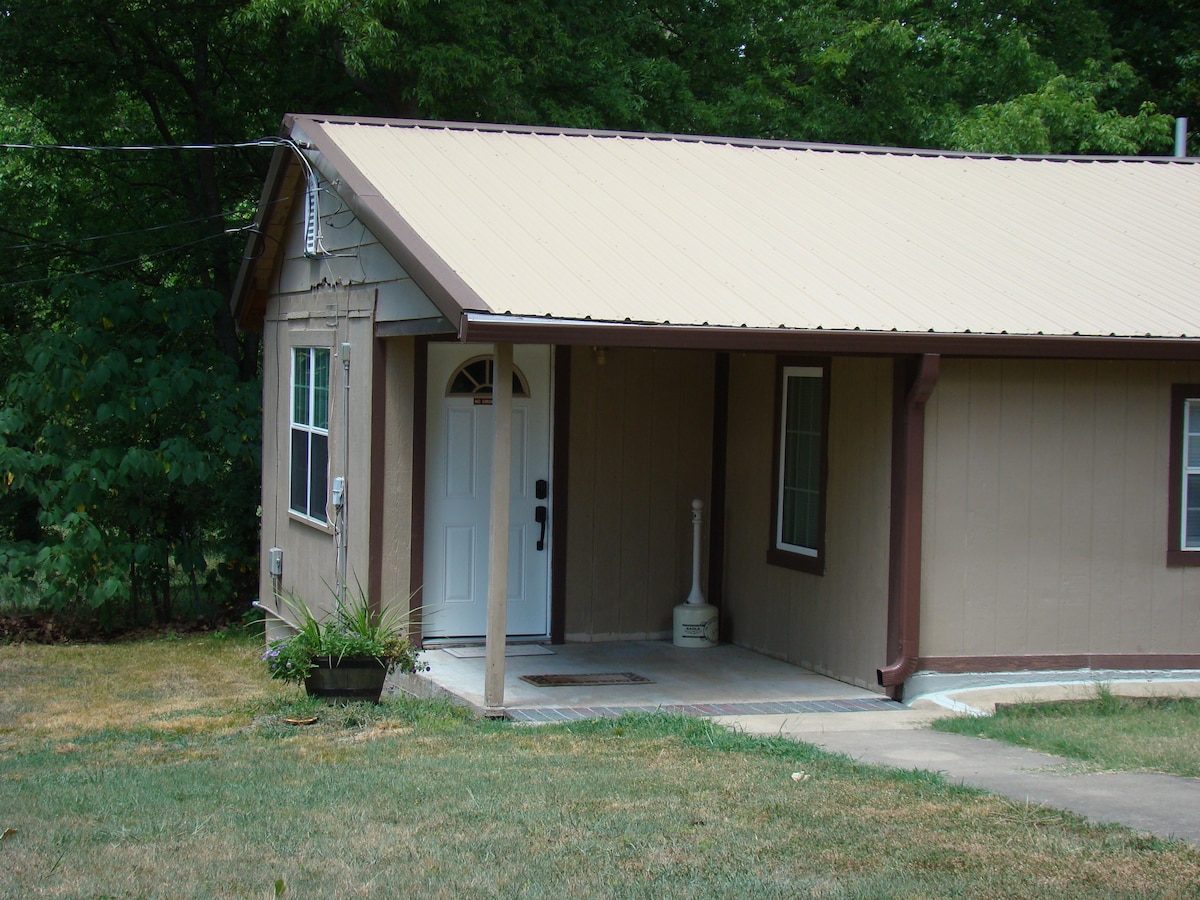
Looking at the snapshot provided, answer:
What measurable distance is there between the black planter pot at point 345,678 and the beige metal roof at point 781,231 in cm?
251

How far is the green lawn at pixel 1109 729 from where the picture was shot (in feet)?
24.4

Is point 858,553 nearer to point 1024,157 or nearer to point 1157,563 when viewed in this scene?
point 1157,563

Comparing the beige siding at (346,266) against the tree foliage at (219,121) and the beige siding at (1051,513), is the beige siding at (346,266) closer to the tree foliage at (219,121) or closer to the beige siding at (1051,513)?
the tree foliage at (219,121)

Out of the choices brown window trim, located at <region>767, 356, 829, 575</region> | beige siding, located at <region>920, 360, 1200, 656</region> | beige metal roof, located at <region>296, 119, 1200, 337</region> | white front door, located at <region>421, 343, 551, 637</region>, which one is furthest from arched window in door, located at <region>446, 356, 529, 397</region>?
beige siding, located at <region>920, 360, 1200, 656</region>

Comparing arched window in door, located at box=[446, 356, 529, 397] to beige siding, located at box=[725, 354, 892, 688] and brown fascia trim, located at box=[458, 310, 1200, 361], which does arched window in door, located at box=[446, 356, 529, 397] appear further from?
brown fascia trim, located at box=[458, 310, 1200, 361]

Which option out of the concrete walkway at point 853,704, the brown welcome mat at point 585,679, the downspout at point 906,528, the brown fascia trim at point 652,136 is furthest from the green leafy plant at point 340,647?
the brown fascia trim at point 652,136

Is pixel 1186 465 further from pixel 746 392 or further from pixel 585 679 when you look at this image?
pixel 585 679

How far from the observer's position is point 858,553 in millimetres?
9703

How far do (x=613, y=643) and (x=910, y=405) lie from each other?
3407 mm

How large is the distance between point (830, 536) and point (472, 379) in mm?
3046

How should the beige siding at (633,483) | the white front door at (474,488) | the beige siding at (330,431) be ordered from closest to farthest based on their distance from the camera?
the beige siding at (330,431) → the white front door at (474,488) → the beige siding at (633,483)

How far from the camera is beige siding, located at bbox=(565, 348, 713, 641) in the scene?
11312 mm

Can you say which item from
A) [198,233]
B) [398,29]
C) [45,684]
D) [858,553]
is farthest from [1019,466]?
[198,233]

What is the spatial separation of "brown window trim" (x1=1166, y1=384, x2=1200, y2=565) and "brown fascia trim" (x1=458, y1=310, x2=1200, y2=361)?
1.86 feet
